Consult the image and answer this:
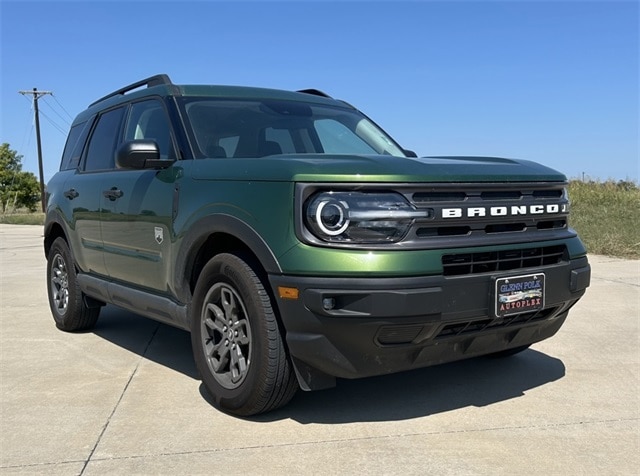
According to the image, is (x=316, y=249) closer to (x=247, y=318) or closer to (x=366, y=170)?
(x=366, y=170)

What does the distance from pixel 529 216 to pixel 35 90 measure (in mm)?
47102

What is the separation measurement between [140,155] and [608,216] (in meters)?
15.5

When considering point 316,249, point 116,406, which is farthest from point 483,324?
point 116,406

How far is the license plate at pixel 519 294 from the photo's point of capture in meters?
3.35

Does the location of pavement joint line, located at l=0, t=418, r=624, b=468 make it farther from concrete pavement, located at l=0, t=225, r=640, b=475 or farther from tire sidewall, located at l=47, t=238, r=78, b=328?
tire sidewall, located at l=47, t=238, r=78, b=328

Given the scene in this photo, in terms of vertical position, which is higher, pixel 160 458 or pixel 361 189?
pixel 361 189

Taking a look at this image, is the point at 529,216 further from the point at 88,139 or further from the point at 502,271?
the point at 88,139

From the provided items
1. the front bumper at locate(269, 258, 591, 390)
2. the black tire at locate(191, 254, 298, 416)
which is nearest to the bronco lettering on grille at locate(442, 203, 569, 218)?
the front bumper at locate(269, 258, 591, 390)

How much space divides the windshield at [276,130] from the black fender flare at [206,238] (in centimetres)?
58

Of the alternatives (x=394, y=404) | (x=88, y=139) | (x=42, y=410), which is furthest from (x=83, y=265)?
(x=394, y=404)

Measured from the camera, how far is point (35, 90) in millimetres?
45125

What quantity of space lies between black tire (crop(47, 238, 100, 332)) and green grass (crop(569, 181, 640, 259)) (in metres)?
8.49

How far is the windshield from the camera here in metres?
4.32

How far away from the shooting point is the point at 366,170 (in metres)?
3.20
